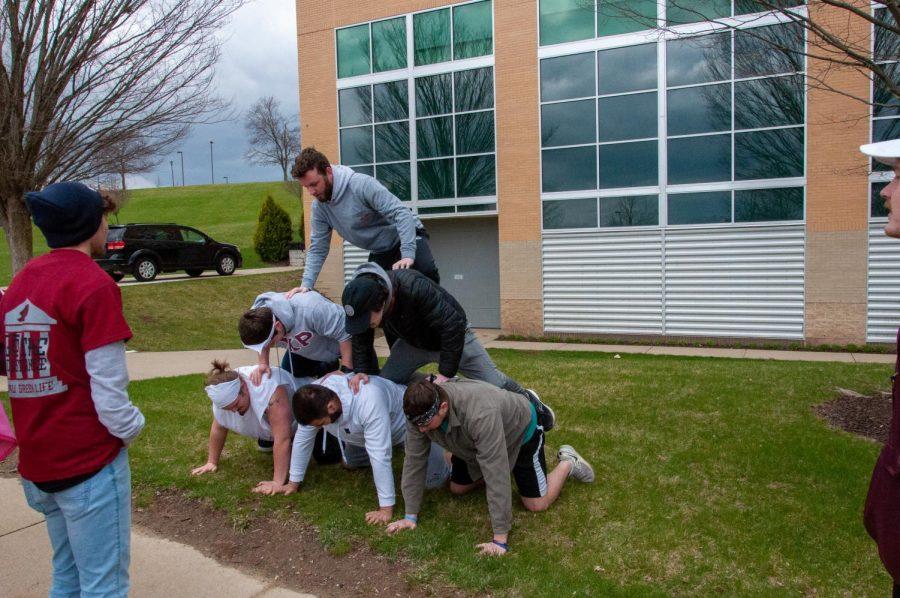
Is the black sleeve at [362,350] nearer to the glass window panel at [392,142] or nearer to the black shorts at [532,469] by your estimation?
the black shorts at [532,469]

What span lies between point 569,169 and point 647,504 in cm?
1289

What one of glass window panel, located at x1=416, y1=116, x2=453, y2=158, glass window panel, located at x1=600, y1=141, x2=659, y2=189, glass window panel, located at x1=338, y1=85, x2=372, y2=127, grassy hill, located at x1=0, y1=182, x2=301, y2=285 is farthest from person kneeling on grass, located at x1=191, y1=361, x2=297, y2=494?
grassy hill, located at x1=0, y1=182, x2=301, y2=285

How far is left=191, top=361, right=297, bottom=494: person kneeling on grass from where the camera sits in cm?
456

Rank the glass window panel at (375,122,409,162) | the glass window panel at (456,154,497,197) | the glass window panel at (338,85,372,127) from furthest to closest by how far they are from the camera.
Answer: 1. the glass window panel at (338,85,372,127)
2. the glass window panel at (375,122,409,162)
3. the glass window panel at (456,154,497,197)

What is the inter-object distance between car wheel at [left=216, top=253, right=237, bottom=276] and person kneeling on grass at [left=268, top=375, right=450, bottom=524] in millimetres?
20382

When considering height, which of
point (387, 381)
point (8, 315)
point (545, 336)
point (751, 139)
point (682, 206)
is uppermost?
point (751, 139)

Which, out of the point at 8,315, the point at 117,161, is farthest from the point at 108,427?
the point at 117,161

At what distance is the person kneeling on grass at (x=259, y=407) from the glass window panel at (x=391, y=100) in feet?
47.3

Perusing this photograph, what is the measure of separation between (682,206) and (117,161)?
11317 millimetres

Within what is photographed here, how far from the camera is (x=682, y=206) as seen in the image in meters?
15.3

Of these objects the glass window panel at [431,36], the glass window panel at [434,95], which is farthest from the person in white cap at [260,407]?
the glass window panel at [431,36]

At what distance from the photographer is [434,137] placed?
17922 millimetres

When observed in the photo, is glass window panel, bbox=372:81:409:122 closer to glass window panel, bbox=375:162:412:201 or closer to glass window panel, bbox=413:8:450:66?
glass window panel, bbox=413:8:450:66

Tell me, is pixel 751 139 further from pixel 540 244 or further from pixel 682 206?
pixel 540 244
